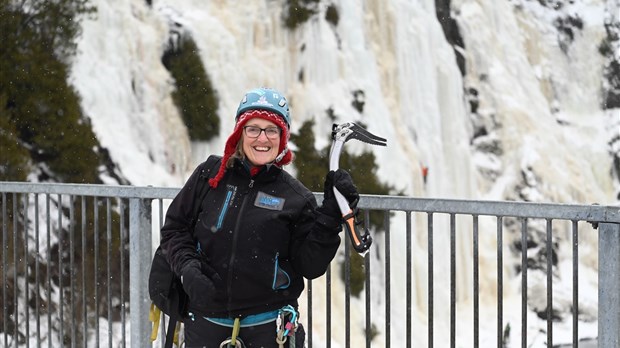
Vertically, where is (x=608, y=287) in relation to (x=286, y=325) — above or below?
above

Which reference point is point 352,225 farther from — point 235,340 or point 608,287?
point 608,287

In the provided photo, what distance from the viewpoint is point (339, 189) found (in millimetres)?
2914

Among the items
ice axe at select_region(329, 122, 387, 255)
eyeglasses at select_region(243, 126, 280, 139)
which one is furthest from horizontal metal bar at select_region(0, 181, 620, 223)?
eyeglasses at select_region(243, 126, 280, 139)

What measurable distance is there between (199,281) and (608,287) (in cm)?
158

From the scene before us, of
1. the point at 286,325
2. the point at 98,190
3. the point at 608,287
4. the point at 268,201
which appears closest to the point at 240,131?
the point at 268,201

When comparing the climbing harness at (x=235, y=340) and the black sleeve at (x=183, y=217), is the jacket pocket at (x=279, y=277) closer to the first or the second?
the climbing harness at (x=235, y=340)

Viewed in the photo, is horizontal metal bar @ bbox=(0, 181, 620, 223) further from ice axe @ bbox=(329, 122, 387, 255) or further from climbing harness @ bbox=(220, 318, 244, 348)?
climbing harness @ bbox=(220, 318, 244, 348)

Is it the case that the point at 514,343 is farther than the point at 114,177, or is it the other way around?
the point at 514,343

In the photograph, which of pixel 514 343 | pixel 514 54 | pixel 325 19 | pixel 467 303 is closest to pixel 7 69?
pixel 325 19

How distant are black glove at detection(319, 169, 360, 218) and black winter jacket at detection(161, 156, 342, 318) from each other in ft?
0.09

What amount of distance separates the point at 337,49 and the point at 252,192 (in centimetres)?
1981

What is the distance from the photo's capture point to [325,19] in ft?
74.0

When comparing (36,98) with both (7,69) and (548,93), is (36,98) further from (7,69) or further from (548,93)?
(548,93)

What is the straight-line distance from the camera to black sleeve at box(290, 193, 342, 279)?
2959 millimetres
